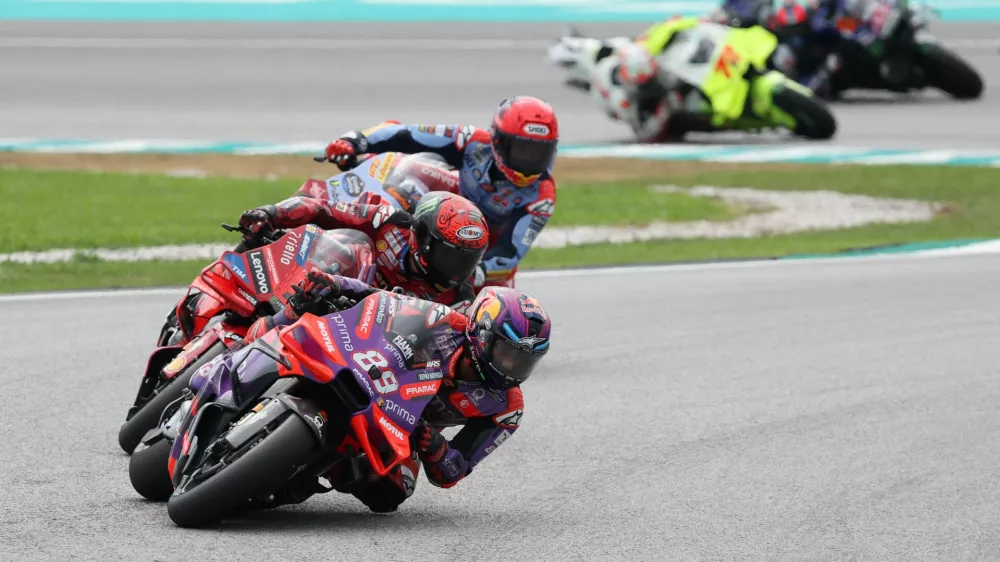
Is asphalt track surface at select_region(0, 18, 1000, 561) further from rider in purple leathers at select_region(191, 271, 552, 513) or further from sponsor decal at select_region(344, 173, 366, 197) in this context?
sponsor decal at select_region(344, 173, 366, 197)

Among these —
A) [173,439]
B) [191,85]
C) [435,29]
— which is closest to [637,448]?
[173,439]

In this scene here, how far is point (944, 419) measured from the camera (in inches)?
342

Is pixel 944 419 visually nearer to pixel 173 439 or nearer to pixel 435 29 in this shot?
pixel 173 439

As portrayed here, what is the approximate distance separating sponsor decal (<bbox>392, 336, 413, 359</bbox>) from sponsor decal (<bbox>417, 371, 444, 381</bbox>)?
97 millimetres

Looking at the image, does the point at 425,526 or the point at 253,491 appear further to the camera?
the point at 425,526

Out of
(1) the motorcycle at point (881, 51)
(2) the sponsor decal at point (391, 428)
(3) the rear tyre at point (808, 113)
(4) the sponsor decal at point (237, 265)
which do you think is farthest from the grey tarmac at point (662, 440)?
(1) the motorcycle at point (881, 51)

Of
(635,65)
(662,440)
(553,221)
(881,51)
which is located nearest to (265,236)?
(662,440)

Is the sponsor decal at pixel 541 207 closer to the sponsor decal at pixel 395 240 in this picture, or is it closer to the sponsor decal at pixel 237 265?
the sponsor decal at pixel 395 240

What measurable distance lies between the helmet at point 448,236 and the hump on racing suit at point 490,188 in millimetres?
2449

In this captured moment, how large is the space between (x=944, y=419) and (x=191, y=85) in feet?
61.0

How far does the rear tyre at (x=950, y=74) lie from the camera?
24.8 m

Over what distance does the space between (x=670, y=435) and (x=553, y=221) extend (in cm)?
822

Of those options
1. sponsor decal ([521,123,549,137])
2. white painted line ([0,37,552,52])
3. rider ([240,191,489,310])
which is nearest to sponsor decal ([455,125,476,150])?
sponsor decal ([521,123,549,137])

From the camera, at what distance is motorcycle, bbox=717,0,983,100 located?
948 inches
